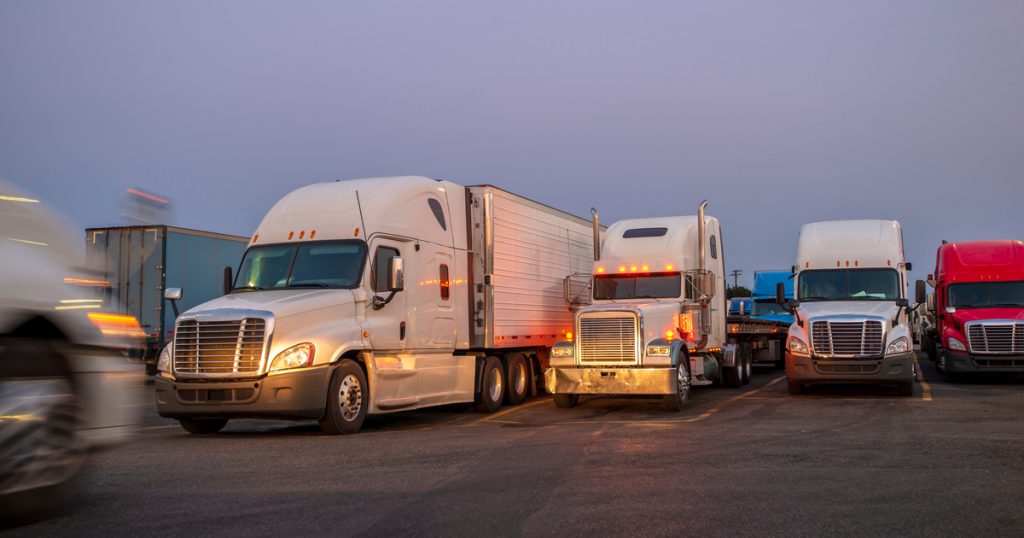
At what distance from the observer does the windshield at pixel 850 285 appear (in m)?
19.5

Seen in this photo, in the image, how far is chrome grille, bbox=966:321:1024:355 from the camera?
21.7 metres

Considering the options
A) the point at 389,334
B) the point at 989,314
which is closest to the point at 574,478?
the point at 389,334

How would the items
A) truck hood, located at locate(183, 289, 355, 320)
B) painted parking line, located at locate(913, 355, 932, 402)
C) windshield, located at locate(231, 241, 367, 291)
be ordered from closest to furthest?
truck hood, located at locate(183, 289, 355, 320) → windshield, located at locate(231, 241, 367, 291) → painted parking line, located at locate(913, 355, 932, 402)

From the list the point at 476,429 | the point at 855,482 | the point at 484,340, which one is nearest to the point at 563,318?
the point at 484,340

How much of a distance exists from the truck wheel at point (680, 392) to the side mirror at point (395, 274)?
509 centimetres

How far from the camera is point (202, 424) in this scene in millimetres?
13281

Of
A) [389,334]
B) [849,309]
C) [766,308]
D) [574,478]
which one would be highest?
[766,308]

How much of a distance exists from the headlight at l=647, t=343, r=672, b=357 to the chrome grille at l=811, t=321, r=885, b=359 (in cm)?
441

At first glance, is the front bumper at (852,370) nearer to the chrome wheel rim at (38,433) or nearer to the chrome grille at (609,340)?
the chrome grille at (609,340)

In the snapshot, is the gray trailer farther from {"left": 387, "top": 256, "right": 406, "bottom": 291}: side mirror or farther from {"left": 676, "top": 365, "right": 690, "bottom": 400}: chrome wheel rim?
{"left": 676, "top": 365, "right": 690, "bottom": 400}: chrome wheel rim

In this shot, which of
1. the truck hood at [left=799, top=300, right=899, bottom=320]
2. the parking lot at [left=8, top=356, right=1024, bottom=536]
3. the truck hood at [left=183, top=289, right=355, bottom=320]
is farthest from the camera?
the truck hood at [left=799, top=300, right=899, bottom=320]

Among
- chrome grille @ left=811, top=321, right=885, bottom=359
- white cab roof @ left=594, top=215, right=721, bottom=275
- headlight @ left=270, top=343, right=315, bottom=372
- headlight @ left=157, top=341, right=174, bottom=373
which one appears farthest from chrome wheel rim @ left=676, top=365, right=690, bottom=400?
headlight @ left=157, top=341, right=174, bottom=373

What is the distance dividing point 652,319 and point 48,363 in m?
11.9

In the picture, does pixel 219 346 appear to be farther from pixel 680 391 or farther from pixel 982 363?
pixel 982 363
